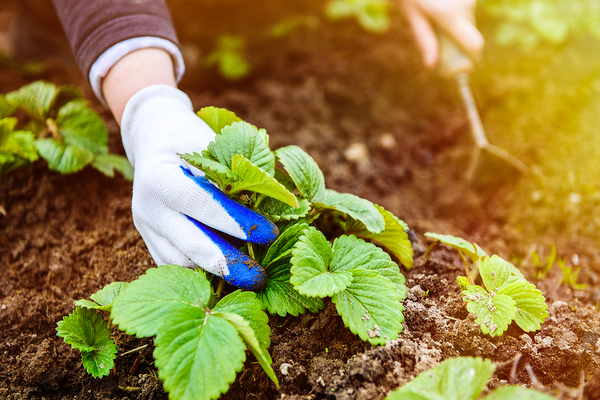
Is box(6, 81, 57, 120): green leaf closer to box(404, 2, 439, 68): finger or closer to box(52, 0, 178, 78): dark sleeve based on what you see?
box(52, 0, 178, 78): dark sleeve

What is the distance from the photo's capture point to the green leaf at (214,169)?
1.18 metres

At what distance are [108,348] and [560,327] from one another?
5.28 ft

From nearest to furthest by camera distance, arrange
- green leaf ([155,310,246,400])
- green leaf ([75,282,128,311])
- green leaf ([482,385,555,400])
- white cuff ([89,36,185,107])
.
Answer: green leaf ([482,385,555,400]) → green leaf ([155,310,246,400]) → green leaf ([75,282,128,311]) → white cuff ([89,36,185,107])

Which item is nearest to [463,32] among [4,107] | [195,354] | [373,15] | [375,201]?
[373,15]

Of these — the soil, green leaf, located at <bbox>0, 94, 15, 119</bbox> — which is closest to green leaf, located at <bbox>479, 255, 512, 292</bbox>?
the soil

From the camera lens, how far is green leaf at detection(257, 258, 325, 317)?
1.29 metres

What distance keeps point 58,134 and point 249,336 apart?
60.0 inches

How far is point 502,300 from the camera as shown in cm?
128

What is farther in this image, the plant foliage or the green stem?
the green stem

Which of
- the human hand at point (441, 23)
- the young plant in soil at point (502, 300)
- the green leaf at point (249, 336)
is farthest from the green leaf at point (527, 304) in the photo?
the human hand at point (441, 23)

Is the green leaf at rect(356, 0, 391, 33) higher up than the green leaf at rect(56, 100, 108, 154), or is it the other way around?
the green leaf at rect(356, 0, 391, 33)

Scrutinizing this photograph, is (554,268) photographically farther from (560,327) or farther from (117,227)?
(117,227)

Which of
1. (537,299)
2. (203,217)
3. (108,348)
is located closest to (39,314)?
(108,348)

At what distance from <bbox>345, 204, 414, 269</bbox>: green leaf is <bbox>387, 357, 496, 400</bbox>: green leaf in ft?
1.72
